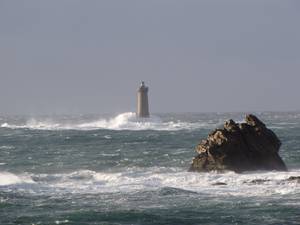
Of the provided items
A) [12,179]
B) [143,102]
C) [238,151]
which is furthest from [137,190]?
[143,102]

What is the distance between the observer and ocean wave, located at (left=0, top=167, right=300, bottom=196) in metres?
32.2

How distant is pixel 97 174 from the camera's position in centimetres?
4184

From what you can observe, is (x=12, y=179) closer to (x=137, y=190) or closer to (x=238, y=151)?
(x=137, y=190)

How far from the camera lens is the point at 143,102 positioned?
9925 centimetres

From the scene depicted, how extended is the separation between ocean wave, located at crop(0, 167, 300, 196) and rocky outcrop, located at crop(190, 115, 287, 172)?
122 cm

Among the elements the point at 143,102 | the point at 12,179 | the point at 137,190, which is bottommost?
the point at 137,190

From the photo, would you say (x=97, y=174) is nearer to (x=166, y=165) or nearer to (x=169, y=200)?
(x=166, y=165)

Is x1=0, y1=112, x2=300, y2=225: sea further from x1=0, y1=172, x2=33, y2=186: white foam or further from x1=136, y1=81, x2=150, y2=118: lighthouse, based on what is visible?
x1=136, y1=81, x2=150, y2=118: lighthouse

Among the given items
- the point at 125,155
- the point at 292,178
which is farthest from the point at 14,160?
the point at 292,178

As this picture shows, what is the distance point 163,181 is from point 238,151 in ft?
17.8

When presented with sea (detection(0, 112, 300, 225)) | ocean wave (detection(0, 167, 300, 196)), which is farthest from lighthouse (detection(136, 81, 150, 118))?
ocean wave (detection(0, 167, 300, 196))

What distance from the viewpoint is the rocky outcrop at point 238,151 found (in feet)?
131

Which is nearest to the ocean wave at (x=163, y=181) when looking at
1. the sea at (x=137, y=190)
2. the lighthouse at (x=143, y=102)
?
the sea at (x=137, y=190)

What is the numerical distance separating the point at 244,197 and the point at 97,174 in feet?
45.8
